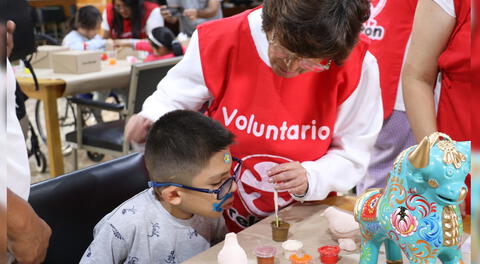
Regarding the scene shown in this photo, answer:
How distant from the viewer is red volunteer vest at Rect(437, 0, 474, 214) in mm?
1239

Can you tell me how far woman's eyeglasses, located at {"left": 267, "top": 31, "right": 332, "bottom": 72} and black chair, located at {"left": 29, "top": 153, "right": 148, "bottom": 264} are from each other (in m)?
0.58

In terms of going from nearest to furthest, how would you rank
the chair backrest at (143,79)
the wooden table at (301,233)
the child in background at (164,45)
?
the wooden table at (301,233), the chair backrest at (143,79), the child in background at (164,45)

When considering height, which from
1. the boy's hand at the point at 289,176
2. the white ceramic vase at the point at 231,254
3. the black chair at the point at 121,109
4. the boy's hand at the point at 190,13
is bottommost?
the black chair at the point at 121,109

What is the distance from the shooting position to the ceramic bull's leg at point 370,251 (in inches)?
39.9

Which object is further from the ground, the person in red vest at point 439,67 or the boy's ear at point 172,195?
the person in red vest at point 439,67

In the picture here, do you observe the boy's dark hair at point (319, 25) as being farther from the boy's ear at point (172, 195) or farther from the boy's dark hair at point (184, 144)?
the boy's ear at point (172, 195)

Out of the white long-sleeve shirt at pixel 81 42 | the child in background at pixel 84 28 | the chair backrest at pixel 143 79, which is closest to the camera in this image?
the chair backrest at pixel 143 79

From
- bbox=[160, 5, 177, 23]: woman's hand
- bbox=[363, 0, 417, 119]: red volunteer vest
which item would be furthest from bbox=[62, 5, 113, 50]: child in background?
bbox=[363, 0, 417, 119]: red volunteer vest

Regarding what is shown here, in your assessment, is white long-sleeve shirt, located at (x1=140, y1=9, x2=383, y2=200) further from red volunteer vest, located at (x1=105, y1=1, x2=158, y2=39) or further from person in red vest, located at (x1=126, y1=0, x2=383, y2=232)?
red volunteer vest, located at (x1=105, y1=1, x2=158, y2=39)

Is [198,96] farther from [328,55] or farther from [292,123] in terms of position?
[328,55]

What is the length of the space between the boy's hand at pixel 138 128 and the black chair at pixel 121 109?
5.27ft

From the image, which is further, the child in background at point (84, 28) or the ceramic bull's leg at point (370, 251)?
the child in background at point (84, 28)

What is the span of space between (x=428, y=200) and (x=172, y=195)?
0.62 metres

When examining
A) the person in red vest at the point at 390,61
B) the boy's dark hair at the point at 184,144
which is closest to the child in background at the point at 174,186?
the boy's dark hair at the point at 184,144
